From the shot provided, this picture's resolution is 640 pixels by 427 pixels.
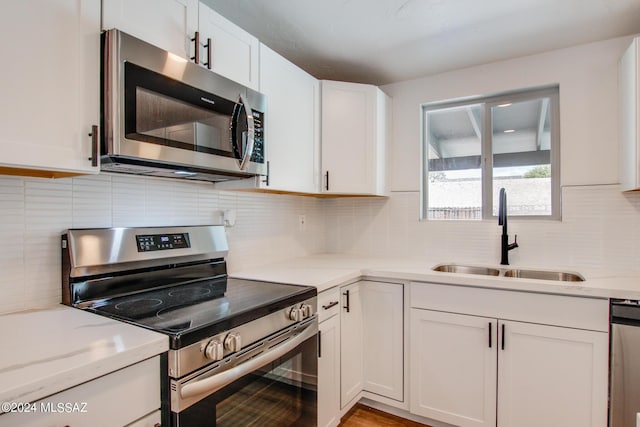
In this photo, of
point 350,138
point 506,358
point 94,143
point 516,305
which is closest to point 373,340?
point 506,358

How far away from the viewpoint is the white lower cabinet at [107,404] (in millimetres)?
719

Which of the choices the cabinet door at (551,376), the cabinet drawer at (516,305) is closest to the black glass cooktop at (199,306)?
the cabinet drawer at (516,305)

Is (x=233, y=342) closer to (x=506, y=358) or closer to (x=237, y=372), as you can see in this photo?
(x=237, y=372)

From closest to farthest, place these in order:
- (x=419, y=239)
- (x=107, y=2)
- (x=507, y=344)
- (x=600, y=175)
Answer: (x=107, y=2), (x=507, y=344), (x=600, y=175), (x=419, y=239)

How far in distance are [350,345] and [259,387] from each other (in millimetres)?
837

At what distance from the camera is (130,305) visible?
4.15ft

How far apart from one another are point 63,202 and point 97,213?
12 centimetres

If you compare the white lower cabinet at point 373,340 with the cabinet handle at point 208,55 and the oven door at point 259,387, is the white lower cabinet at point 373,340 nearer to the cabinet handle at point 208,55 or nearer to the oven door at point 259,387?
the oven door at point 259,387

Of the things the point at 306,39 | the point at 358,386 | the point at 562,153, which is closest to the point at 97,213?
the point at 306,39

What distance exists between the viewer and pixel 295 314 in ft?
4.72

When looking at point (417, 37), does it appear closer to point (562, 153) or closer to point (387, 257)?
point (562, 153)

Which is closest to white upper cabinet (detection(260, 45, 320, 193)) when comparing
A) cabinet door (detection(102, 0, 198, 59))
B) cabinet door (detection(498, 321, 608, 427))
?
cabinet door (detection(102, 0, 198, 59))

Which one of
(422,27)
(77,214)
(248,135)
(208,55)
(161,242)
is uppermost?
(422,27)

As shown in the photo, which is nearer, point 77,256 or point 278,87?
point 77,256
